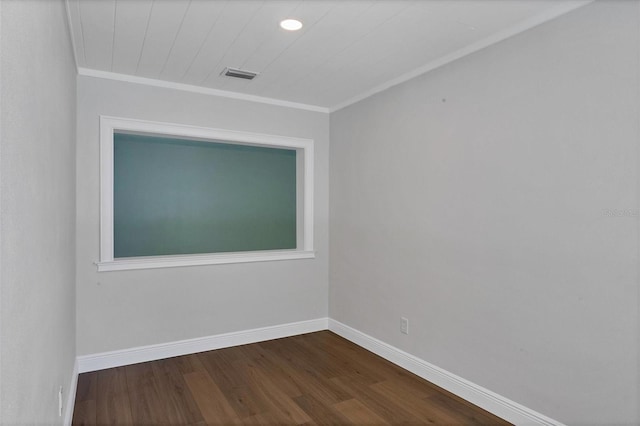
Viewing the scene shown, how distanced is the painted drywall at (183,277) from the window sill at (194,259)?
0.16ft

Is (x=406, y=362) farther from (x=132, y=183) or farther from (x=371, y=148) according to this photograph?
(x=132, y=183)

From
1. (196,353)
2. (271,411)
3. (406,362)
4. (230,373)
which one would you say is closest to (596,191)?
(406,362)

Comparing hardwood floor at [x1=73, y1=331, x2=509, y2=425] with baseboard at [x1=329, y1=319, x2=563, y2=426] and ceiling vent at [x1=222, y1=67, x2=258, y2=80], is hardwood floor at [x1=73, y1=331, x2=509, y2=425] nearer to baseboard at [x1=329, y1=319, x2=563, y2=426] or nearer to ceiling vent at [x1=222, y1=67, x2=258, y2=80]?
baseboard at [x1=329, y1=319, x2=563, y2=426]

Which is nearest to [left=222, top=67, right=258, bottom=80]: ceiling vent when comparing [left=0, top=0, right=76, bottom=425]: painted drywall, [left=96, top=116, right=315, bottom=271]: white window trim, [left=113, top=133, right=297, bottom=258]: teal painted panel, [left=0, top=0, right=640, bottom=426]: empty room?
[left=0, top=0, right=640, bottom=426]: empty room

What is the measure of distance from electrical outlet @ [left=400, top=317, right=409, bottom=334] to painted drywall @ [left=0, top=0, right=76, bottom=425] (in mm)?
2419

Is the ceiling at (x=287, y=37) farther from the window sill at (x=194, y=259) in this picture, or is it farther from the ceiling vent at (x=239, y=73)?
the window sill at (x=194, y=259)

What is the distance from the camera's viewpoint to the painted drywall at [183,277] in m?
3.15

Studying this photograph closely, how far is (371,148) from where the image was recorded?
3.69m

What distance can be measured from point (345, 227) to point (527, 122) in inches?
81.9

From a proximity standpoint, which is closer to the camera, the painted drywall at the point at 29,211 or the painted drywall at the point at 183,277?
the painted drywall at the point at 29,211

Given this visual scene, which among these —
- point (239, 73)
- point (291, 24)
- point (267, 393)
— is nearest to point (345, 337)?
point (267, 393)

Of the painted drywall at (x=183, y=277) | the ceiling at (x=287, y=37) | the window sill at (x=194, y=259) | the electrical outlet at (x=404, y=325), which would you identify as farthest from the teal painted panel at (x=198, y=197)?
the electrical outlet at (x=404, y=325)

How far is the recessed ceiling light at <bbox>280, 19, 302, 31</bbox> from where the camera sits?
2.33m

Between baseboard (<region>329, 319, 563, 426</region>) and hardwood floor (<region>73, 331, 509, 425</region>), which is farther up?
baseboard (<region>329, 319, 563, 426</region>)
